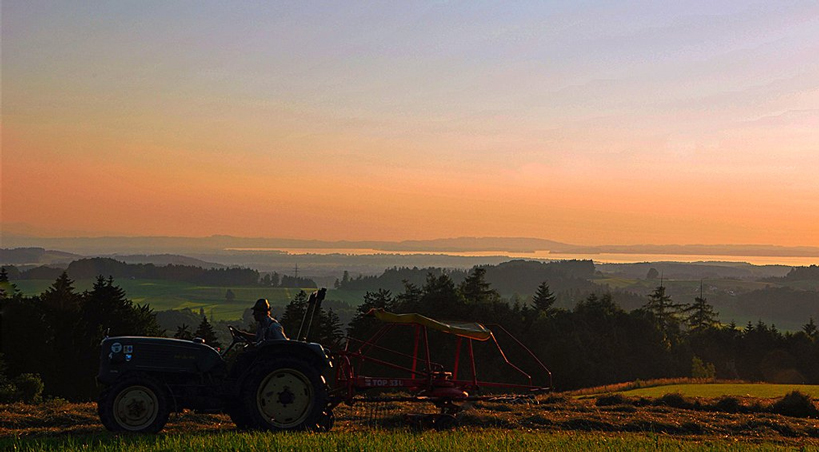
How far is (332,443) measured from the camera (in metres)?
10.3

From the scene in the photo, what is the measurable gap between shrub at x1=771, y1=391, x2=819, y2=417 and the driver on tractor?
50.3 feet

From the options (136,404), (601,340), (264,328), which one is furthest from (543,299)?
(136,404)

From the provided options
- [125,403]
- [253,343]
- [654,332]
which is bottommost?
[654,332]

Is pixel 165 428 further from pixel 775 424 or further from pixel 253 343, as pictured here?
pixel 775 424

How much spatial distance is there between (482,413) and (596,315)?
67.8 meters

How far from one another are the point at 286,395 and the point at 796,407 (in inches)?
617

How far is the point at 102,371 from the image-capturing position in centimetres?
1202

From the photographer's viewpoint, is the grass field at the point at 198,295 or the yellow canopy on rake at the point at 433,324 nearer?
the yellow canopy on rake at the point at 433,324

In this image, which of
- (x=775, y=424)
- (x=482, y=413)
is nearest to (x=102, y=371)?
(x=482, y=413)

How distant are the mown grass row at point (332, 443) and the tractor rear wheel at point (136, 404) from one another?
0.50 m

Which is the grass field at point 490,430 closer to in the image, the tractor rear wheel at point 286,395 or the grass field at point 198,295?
the tractor rear wheel at point 286,395

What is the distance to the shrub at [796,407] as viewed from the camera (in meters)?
20.6

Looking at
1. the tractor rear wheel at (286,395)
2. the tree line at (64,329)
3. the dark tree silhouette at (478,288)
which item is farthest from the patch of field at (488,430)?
the dark tree silhouette at (478,288)

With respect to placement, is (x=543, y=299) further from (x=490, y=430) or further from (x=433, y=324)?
(x=433, y=324)
